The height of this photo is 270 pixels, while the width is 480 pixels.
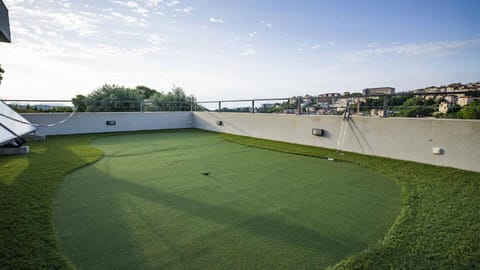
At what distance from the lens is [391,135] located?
389 centimetres

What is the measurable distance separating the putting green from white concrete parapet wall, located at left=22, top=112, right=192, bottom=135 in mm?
5077

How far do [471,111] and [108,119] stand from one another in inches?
382

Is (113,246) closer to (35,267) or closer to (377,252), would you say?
(35,267)

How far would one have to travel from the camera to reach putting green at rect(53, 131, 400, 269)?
1.34 metres

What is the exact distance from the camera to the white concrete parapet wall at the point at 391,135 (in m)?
3.12

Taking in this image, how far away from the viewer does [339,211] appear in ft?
6.48

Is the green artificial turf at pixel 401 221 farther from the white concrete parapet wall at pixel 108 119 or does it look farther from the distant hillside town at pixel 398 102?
the white concrete parapet wall at pixel 108 119

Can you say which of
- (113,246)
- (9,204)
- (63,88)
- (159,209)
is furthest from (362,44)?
(63,88)

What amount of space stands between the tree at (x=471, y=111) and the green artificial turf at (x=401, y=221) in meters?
0.84

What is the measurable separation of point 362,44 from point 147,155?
281 inches

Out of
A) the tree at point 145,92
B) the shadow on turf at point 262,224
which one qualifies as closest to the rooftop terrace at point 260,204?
the shadow on turf at point 262,224

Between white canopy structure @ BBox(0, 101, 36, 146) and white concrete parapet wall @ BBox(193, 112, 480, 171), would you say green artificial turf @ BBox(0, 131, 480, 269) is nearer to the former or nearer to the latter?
white concrete parapet wall @ BBox(193, 112, 480, 171)

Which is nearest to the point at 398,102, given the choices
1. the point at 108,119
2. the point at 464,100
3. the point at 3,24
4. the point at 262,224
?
the point at 464,100

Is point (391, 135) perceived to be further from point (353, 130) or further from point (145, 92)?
point (145, 92)
